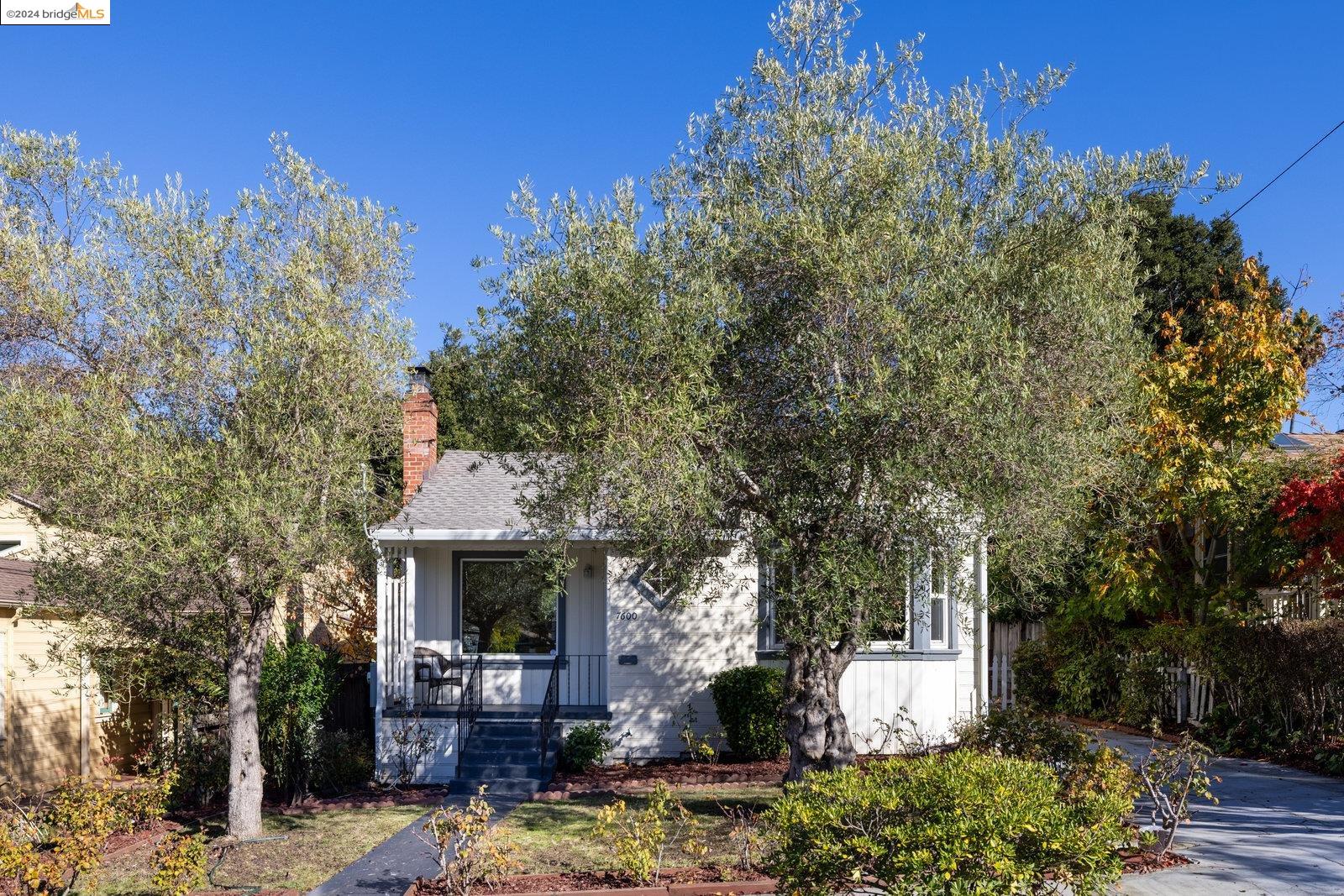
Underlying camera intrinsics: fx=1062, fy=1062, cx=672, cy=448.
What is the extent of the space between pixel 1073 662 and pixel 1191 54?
1038 cm

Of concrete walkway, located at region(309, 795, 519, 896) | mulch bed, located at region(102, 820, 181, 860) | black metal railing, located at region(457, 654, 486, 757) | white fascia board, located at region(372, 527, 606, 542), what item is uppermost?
white fascia board, located at region(372, 527, 606, 542)

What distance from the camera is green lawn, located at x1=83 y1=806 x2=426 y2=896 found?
9.22 m

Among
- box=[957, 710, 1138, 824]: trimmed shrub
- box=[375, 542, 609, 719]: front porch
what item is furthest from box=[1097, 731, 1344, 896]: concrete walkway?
box=[375, 542, 609, 719]: front porch

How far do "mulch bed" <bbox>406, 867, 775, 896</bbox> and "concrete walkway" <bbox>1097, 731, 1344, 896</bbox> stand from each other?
9.29 ft

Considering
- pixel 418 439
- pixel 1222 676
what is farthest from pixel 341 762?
pixel 1222 676

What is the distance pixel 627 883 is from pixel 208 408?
5.80m

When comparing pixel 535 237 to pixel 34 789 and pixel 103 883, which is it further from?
pixel 34 789

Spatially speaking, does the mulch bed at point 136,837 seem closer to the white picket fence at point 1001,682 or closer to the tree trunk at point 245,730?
the tree trunk at point 245,730

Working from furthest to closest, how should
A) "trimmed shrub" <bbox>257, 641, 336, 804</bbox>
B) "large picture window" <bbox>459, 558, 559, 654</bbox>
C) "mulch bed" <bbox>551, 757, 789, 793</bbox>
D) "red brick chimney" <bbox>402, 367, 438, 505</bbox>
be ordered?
"red brick chimney" <bbox>402, 367, 438, 505</bbox>, "large picture window" <bbox>459, 558, 559, 654</bbox>, "mulch bed" <bbox>551, 757, 789, 793</bbox>, "trimmed shrub" <bbox>257, 641, 336, 804</bbox>

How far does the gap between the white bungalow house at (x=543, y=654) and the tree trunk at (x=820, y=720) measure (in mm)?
2645

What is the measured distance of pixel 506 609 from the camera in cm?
1611

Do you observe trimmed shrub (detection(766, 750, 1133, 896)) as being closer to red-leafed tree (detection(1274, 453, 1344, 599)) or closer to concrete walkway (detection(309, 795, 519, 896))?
concrete walkway (detection(309, 795, 519, 896))

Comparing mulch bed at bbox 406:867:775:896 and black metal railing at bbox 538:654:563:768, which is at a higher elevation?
black metal railing at bbox 538:654:563:768

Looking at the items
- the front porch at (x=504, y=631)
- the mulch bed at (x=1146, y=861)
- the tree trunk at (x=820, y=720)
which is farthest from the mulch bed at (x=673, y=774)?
the mulch bed at (x=1146, y=861)
